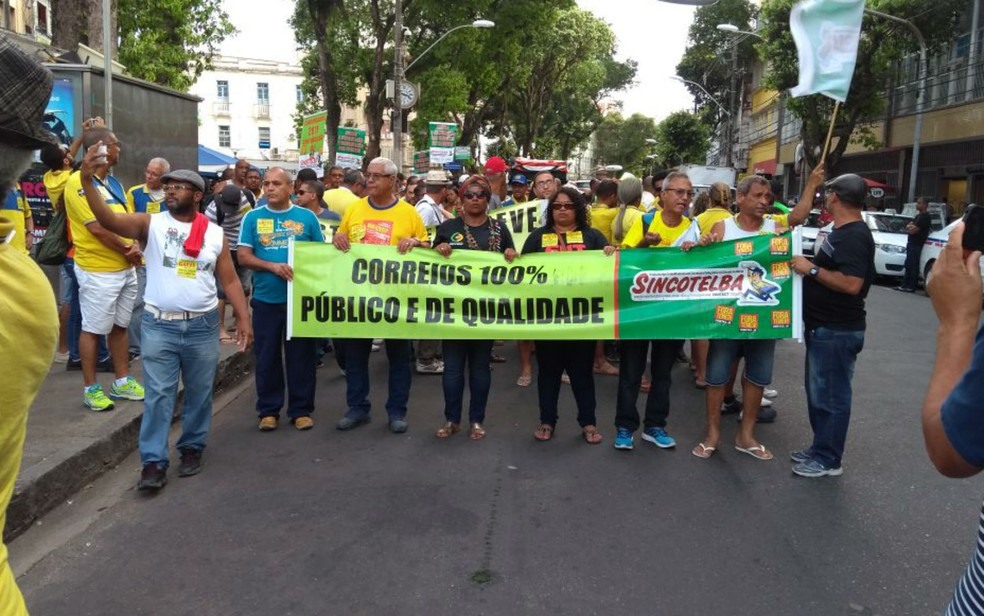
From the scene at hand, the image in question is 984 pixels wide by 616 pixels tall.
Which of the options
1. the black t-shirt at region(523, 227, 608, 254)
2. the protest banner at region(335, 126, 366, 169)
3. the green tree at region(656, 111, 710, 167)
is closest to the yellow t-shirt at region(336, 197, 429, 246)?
the black t-shirt at region(523, 227, 608, 254)

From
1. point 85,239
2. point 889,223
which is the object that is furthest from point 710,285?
point 889,223

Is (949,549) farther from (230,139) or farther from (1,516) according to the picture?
(230,139)

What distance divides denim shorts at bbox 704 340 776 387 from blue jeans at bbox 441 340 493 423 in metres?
1.66

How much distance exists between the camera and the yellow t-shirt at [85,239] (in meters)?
5.90

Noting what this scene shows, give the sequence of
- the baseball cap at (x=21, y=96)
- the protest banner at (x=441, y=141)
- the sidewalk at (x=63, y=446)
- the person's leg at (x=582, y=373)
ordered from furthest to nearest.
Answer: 1. the protest banner at (x=441, y=141)
2. the person's leg at (x=582, y=373)
3. the sidewalk at (x=63, y=446)
4. the baseball cap at (x=21, y=96)

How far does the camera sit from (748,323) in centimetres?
557

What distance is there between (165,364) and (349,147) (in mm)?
12964

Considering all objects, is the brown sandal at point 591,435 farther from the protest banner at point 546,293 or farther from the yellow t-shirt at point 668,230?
the yellow t-shirt at point 668,230

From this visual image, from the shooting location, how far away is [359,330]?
6102 mm

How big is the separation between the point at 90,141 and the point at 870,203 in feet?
95.3

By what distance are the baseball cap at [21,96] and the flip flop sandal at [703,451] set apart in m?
4.85

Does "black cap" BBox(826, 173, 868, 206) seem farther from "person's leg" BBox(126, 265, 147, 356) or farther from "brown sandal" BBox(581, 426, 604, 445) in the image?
"person's leg" BBox(126, 265, 147, 356)

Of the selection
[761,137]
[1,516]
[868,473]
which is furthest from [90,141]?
[761,137]

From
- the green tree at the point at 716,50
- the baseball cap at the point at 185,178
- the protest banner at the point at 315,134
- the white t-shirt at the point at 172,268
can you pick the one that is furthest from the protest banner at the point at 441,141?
the green tree at the point at 716,50
